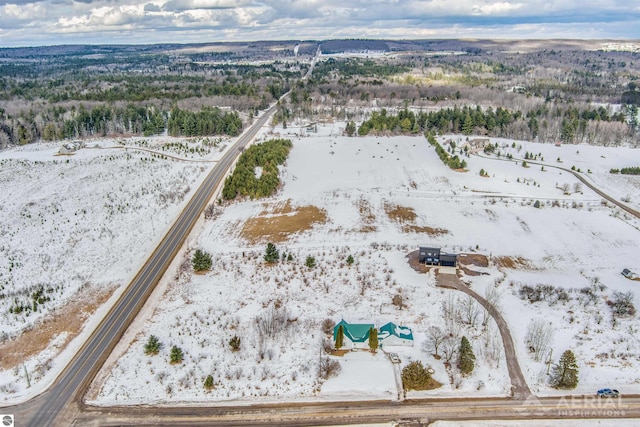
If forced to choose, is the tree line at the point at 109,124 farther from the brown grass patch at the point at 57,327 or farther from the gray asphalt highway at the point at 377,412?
the gray asphalt highway at the point at 377,412

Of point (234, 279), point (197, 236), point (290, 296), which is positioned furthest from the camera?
point (197, 236)

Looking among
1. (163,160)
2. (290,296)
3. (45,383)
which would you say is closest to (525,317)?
(290,296)

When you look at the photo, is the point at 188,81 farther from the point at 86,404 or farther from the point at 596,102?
the point at 86,404

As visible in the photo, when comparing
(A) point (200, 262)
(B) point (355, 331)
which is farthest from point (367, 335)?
(A) point (200, 262)

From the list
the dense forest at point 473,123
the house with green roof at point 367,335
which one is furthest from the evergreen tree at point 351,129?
the house with green roof at point 367,335

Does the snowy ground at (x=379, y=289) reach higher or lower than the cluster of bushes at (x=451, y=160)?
lower

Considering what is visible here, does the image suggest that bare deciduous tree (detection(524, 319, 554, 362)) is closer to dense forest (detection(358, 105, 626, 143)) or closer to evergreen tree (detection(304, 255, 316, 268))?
evergreen tree (detection(304, 255, 316, 268))
